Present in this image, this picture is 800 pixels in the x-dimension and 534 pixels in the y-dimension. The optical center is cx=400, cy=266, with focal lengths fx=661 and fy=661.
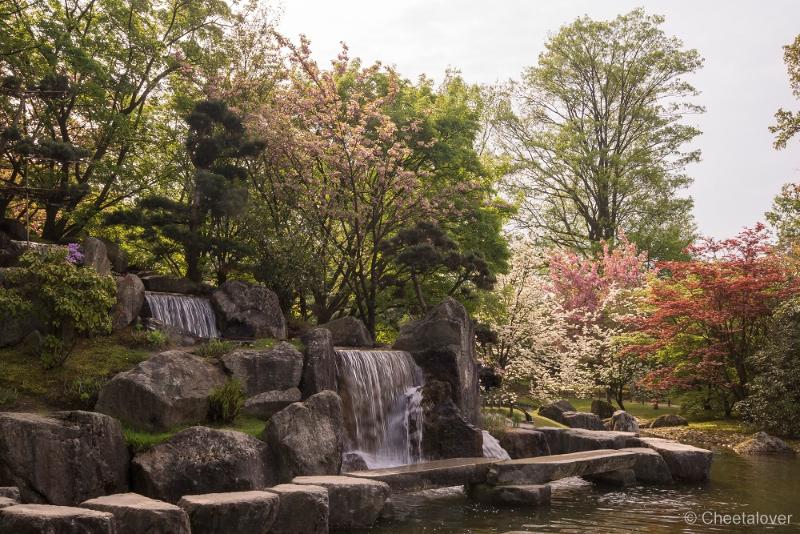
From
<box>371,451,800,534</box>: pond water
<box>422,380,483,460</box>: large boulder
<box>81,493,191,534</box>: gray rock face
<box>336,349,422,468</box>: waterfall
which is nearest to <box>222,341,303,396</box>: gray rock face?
<box>336,349,422,468</box>: waterfall

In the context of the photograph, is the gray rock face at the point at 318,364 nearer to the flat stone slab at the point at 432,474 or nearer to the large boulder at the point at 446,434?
the flat stone slab at the point at 432,474

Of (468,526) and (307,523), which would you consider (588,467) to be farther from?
A: (307,523)

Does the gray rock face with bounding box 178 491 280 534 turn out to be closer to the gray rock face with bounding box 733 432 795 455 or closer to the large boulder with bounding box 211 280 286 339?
the large boulder with bounding box 211 280 286 339

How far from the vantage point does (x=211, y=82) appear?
2202 centimetres

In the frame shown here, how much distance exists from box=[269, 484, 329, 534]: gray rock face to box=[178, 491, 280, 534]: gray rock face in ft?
0.96

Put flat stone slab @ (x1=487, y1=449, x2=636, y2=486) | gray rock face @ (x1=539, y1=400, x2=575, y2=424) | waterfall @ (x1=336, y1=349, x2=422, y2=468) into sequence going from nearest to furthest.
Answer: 1. flat stone slab @ (x1=487, y1=449, x2=636, y2=486)
2. waterfall @ (x1=336, y1=349, x2=422, y2=468)
3. gray rock face @ (x1=539, y1=400, x2=575, y2=424)

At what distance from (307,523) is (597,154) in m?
37.4

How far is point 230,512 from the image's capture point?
8656 millimetres

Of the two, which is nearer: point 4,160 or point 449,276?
point 4,160

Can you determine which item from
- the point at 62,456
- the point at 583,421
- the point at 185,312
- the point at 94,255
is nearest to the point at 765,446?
the point at 583,421

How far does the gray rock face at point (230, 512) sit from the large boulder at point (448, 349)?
8423mm

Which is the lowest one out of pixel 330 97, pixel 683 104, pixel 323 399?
pixel 323 399

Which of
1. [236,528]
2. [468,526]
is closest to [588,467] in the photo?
[468,526]

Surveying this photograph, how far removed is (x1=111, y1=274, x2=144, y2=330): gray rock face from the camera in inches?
565
